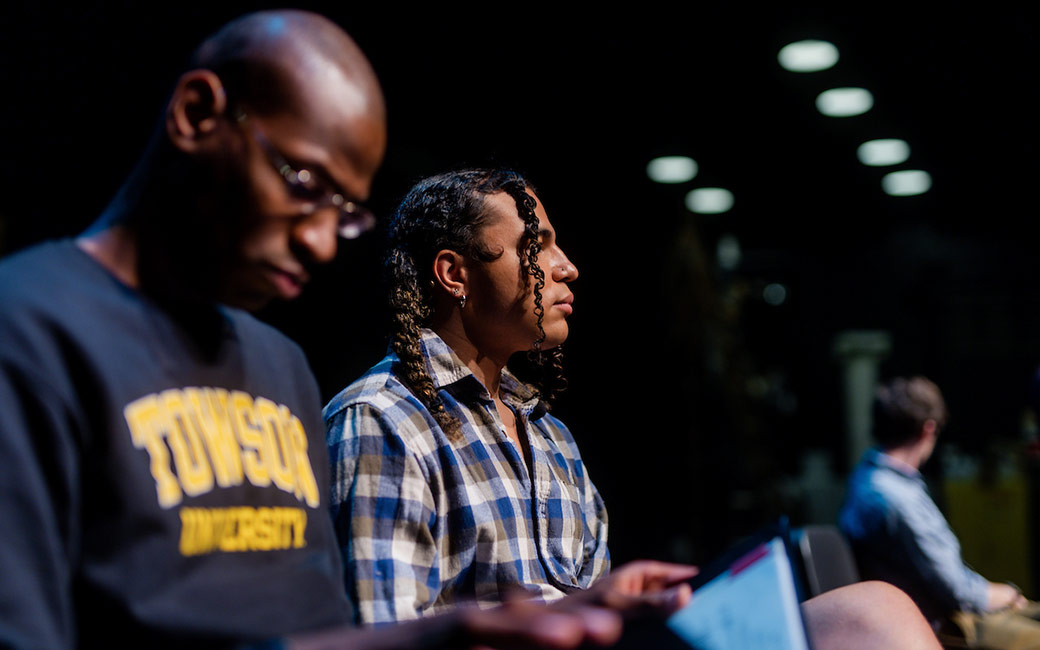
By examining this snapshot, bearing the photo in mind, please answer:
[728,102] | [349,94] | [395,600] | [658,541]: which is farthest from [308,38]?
[658,541]

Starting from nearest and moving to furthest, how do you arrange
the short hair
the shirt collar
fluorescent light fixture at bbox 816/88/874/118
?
1. the shirt collar
2. the short hair
3. fluorescent light fixture at bbox 816/88/874/118

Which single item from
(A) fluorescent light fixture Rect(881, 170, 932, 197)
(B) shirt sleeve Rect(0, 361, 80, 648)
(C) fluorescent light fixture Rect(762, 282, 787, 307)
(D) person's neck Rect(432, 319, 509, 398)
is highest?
(A) fluorescent light fixture Rect(881, 170, 932, 197)

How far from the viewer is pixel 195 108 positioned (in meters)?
0.88

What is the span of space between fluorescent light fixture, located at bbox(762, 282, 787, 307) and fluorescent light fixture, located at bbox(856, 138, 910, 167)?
238 cm

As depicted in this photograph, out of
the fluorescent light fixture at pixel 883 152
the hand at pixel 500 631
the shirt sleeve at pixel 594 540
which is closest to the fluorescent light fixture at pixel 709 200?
the fluorescent light fixture at pixel 883 152

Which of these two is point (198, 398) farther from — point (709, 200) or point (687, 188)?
point (709, 200)

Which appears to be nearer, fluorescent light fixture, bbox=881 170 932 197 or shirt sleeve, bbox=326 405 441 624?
shirt sleeve, bbox=326 405 441 624

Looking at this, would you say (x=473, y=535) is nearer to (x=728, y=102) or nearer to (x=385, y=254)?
(x=385, y=254)

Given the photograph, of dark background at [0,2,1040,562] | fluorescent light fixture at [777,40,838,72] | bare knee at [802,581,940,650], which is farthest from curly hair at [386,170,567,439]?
fluorescent light fixture at [777,40,838,72]

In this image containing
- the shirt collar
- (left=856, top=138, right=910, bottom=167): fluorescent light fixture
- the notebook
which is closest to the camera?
the notebook

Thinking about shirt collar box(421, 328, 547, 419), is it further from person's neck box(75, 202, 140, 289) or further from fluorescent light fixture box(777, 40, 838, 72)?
fluorescent light fixture box(777, 40, 838, 72)

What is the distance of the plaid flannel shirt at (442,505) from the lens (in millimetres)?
1257

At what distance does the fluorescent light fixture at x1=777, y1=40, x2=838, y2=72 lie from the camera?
421 cm

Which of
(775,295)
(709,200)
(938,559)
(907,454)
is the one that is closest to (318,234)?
(938,559)
